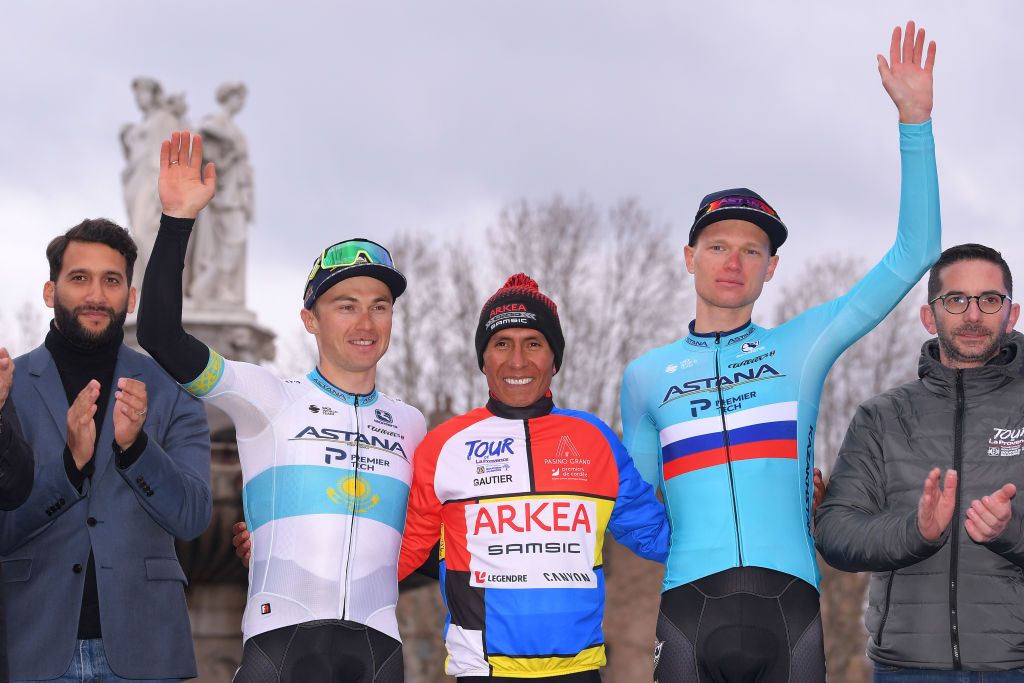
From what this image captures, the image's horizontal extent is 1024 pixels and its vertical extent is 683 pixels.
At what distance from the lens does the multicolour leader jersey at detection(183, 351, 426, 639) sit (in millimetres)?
4449

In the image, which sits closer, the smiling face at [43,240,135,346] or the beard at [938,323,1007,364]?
the beard at [938,323,1007,364]

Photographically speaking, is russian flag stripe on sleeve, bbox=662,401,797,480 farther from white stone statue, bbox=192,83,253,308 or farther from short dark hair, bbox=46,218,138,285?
white stone statue, bbox=192,83,253,308

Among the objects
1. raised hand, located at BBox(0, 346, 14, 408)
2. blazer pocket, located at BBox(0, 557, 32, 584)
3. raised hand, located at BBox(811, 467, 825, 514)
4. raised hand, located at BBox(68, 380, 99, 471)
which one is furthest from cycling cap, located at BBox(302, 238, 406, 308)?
raised hand, located at BBox(811, 467, 825, 514)

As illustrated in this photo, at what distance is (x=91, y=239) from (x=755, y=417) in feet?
9.02

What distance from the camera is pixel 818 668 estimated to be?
437cm

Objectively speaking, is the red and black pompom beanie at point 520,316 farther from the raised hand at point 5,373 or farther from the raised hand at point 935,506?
the raised hand at point 5,373

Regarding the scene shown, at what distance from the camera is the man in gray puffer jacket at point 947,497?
427cm

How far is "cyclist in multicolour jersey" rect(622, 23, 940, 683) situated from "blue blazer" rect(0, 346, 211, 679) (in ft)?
6.05

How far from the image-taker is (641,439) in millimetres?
4898

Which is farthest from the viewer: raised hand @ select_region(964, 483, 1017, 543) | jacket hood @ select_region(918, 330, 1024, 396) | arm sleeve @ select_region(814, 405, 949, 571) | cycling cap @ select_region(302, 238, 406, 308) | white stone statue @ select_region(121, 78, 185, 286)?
white stone statue @ select_region(121, 78, 185, 286)

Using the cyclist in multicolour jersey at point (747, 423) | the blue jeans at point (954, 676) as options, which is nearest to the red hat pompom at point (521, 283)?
the cyclist in multicolour jersey at point (747, 423)

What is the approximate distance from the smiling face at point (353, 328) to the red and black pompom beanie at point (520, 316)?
0.40 metres

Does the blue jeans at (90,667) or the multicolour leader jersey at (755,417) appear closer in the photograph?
the blue jeans at (90,667)

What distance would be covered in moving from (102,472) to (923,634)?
10.3 feet
